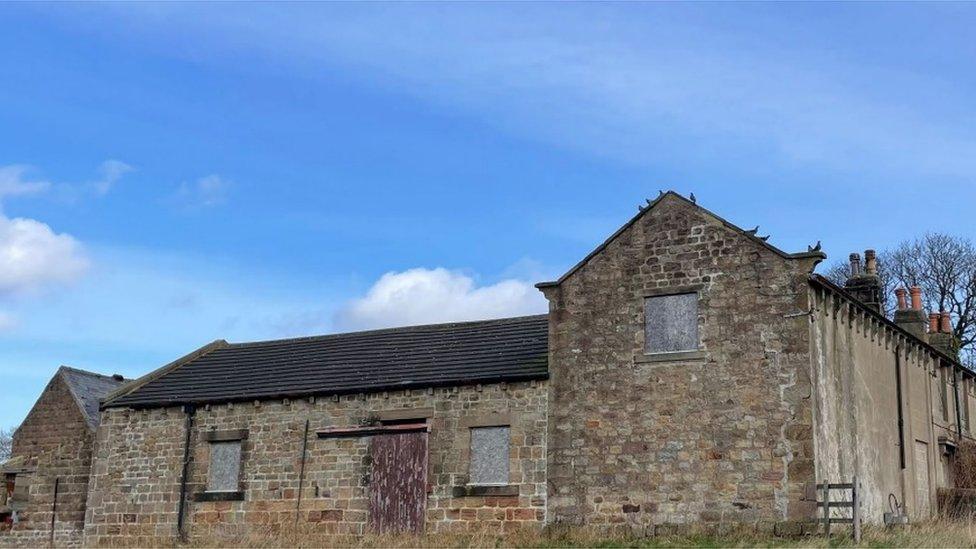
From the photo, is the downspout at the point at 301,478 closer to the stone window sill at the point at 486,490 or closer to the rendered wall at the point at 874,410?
the stone window sill at the point at 486,490

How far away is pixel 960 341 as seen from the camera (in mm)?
43125

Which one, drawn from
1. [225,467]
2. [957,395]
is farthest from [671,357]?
[957,395]

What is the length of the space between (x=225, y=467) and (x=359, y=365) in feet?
12.7

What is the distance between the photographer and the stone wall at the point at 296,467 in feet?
72.3

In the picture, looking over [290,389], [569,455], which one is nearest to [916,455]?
[569,455]

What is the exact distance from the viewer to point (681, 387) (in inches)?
822

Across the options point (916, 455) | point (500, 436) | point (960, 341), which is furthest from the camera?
point (960, 341)

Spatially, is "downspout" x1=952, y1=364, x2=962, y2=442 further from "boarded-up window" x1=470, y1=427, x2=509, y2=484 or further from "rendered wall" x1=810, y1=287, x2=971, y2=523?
"boarded-up window" x1=470, y1=427, x2=509, y2=484

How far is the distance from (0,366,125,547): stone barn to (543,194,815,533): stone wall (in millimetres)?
12990

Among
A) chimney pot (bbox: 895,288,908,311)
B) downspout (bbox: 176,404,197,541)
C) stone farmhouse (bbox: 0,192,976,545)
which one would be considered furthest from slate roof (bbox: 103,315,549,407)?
chimney pot (bbox: 895,288,908,311)

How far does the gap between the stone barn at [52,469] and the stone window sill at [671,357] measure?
14.7 metres

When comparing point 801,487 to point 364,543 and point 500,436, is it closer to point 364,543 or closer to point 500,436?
point 500,436

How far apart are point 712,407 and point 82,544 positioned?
1572 centimetres

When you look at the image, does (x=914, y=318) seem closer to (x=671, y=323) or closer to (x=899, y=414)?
(x=899, y=414)
